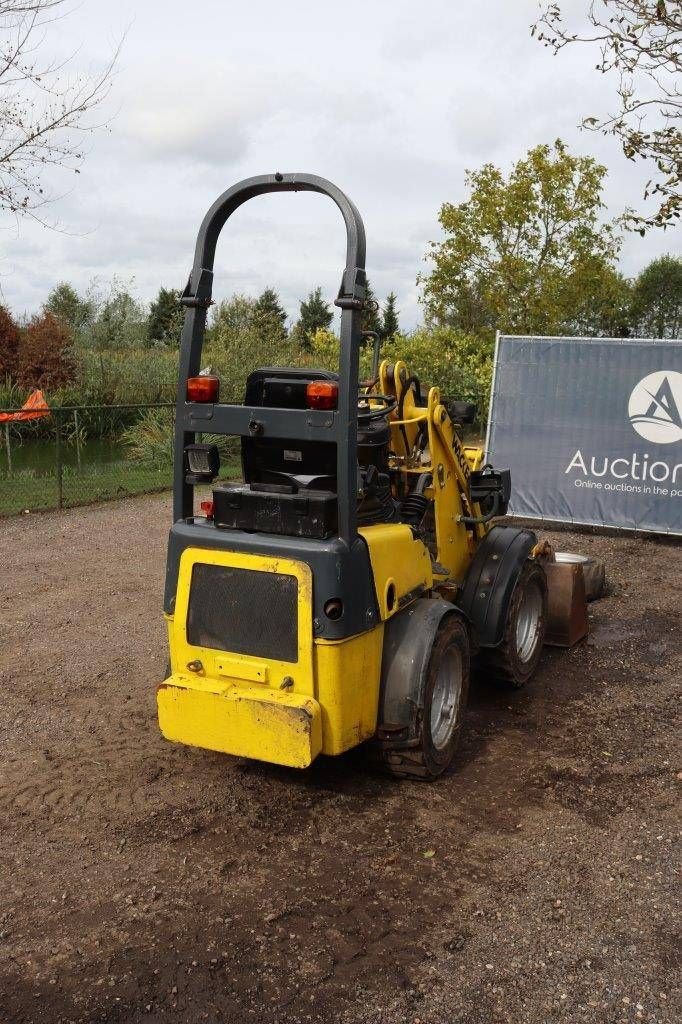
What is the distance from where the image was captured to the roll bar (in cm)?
430

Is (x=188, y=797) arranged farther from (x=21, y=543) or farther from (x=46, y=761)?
(x=21, y=543)

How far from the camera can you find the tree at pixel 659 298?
173 ft

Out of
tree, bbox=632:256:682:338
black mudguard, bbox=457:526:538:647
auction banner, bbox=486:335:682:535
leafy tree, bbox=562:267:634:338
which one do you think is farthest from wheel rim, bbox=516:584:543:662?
tree, bbox=632:256:682:338

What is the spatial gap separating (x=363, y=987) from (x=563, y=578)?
4295 millimetres

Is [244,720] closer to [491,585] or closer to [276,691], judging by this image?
[276,691]

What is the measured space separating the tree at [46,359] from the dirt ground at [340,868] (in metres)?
16.1

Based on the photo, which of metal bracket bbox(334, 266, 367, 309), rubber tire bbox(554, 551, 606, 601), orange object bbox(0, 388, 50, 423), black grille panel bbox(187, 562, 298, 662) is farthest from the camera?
orange object bbox(0, 388, 50, 423)

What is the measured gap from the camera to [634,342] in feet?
37.1

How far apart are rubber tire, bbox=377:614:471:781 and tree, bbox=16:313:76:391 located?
703 inches

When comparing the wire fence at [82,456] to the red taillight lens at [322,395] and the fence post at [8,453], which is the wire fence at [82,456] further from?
the red taillight lens at [322,395]

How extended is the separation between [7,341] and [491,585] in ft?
70.4

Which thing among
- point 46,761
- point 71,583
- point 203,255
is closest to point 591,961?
point 46,761

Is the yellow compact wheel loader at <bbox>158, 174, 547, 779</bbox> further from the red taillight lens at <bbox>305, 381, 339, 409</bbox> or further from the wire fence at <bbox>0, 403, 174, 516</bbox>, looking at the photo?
the wire fence at <bbox>0, 403, 174, 516</bbox>

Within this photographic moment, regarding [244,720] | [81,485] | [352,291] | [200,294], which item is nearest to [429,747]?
[244,720]
